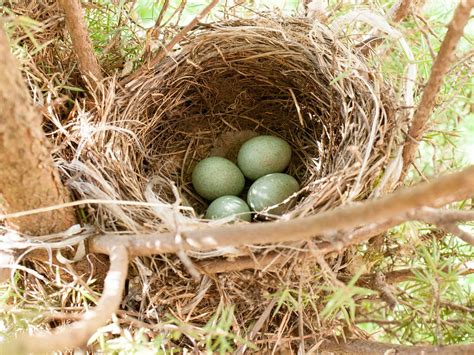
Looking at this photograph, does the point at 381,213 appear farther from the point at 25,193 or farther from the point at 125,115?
the point at 125,115

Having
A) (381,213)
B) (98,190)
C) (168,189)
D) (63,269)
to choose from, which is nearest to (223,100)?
(168,189)

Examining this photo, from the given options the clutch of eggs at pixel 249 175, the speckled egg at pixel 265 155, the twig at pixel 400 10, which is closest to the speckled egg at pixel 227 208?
the clutch of eggs at pixel 249 175

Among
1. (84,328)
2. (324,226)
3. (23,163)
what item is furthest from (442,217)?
(23,163)

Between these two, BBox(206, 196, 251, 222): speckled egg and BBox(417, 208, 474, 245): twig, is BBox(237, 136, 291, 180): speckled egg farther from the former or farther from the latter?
BBox(417, 208, 474, 245): twig

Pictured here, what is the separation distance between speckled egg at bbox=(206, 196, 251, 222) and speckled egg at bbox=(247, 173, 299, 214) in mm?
35

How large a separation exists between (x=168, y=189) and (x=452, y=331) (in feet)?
2.71

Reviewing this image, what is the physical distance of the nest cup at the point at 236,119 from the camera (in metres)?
1.31

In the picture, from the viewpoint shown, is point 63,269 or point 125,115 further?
point 125,115

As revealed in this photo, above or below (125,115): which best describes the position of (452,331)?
below

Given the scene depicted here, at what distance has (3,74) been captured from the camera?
0.88 metres

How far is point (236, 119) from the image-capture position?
1.90 meters

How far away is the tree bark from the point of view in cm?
90

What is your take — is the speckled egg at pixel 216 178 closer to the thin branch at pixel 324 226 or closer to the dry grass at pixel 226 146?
the dry grass at pixel 226 146

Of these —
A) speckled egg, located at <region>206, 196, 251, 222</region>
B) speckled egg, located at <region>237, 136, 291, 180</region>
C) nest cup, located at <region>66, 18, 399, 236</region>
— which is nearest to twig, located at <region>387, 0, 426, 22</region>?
nest cup, located at <region>66, 18, 399, 236</region>
